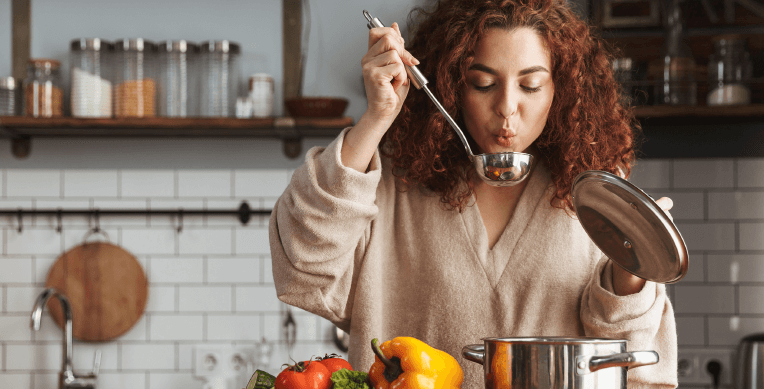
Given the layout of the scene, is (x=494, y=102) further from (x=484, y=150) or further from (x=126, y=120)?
(x=126, y=120)

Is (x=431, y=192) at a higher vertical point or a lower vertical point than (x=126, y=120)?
lower

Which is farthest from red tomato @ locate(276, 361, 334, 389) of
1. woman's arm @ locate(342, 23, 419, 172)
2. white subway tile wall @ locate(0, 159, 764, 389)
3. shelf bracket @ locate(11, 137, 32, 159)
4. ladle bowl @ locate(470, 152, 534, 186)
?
shelf bracket @ locate(11, 137, 32, 159)

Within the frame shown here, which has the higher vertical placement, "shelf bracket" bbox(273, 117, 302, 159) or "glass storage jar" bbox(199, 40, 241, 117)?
"glass storage jar" bbox(199, 40, 241, 117)

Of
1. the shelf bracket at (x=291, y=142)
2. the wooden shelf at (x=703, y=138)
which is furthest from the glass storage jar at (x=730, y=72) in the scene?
the shelf bracket at (x=291, y=142)

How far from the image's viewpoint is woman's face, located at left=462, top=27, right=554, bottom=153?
101 cm

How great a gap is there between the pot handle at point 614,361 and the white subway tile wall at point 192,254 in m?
1.68

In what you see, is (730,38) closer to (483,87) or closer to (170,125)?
(483,87)

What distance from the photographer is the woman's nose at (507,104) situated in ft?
3.25

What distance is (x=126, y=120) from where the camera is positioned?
6.86 ft

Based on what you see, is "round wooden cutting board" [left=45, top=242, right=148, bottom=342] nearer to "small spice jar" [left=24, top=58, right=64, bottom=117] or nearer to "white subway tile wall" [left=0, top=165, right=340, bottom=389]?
"white subway tile wall" [left=0, top=165, right=340, bottom=389]

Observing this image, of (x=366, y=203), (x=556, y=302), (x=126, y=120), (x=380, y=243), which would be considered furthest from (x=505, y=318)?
(x=126, y=120)

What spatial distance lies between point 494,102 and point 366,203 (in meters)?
0.27

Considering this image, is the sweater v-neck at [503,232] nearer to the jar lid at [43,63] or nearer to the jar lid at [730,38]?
the jar lid at [730,38]

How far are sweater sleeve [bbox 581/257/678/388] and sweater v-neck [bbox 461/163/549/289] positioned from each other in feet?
0.50
